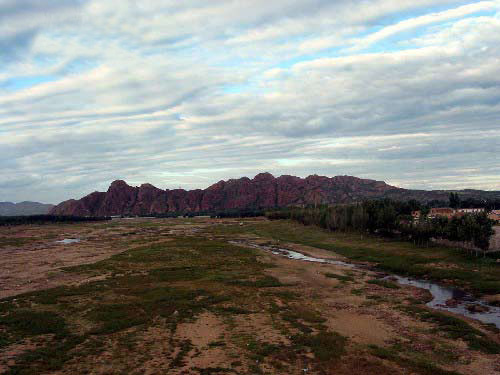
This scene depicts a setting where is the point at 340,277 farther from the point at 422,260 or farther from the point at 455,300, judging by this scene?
the point at 422,260

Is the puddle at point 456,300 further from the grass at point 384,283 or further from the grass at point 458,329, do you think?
the grass at point 458,329

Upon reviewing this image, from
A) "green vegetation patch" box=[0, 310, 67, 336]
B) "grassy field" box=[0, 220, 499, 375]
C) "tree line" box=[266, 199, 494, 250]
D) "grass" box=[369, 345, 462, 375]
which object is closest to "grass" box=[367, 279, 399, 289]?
"grassy field" box=[0, 220, 499, 375]

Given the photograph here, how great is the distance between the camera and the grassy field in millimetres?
20562

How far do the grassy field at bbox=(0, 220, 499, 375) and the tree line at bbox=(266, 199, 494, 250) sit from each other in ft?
39.3

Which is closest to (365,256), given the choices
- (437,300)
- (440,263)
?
(440,263)

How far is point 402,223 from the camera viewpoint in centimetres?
8844

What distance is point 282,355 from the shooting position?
854 inches

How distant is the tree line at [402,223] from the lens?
6084cm

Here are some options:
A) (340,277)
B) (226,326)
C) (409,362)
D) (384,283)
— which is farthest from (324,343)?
(340,277)

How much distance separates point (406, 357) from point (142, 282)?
30100 millimetres

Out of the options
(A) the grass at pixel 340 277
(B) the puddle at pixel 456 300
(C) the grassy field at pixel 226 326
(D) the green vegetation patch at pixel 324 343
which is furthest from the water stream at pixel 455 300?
(D) the green vegetation patch at pixel 324 343

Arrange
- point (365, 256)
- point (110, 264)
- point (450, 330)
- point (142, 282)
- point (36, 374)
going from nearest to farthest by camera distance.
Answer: point (36, 374)
point (450, 330)
point (142, 282)
point (110, 264)
point (365, 256)

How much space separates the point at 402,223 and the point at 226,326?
235 ft

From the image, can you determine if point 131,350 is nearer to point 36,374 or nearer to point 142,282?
point 36,374
